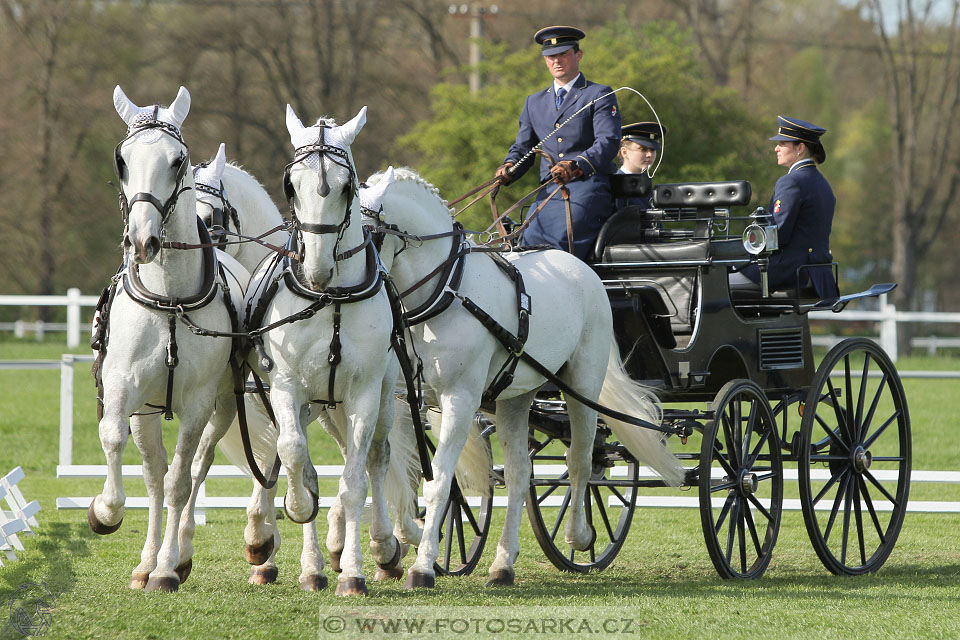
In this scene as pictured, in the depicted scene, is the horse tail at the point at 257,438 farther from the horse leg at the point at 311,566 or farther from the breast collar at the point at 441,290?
the breast collar at the point at 441,290

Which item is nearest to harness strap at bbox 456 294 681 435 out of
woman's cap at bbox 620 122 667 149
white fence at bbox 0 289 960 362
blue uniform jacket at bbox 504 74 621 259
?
blue uniform jacket at bbox 504 74 621 259

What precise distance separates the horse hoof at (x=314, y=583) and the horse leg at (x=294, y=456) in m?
0.40

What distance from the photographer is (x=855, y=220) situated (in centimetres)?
3953

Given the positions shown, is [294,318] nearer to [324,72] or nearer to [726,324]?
[726,324]

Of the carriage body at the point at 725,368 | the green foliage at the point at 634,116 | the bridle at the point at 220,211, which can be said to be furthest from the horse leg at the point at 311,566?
the green foliage at the point at 634,116

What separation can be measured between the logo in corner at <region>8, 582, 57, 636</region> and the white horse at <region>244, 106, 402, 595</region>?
1.02 meters

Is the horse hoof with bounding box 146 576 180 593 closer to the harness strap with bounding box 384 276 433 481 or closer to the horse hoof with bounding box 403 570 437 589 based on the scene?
the horse hoof with bounding box 403 570 437 589

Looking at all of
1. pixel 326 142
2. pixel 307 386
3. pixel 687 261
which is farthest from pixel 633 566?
pixel 326 142

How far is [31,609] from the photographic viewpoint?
15.7ft

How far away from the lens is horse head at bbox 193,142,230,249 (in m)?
5.88

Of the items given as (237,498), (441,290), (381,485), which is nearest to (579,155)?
(441,290)

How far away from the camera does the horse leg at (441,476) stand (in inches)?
212

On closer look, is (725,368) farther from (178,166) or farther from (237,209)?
(178,166)

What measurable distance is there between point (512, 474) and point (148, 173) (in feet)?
8.52
